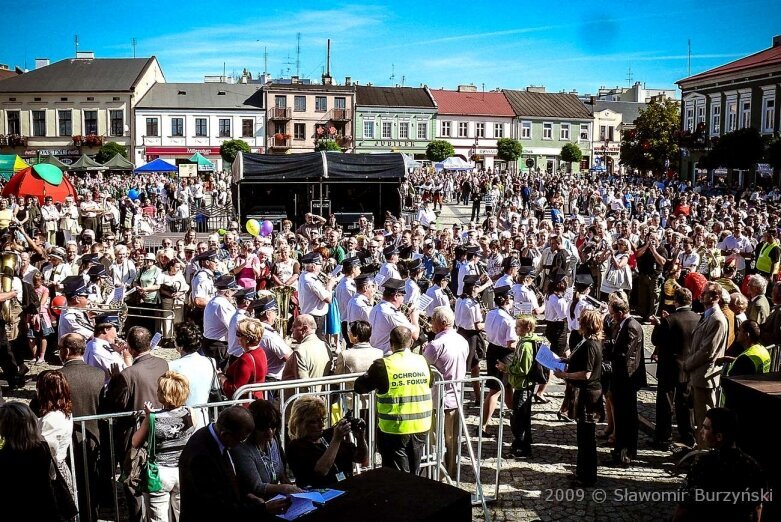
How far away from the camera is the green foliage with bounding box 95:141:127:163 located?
5600 cm

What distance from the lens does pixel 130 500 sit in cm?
561

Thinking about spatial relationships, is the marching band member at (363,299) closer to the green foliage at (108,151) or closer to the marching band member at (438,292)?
the marching band member at (438,292)

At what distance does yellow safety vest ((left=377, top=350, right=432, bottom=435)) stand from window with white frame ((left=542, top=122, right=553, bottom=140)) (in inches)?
2748

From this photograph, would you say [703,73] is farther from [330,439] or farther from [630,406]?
[330,439]

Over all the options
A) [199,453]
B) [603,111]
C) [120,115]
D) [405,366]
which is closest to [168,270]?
[405,366]

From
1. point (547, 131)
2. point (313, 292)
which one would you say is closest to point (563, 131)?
point (547, 131)

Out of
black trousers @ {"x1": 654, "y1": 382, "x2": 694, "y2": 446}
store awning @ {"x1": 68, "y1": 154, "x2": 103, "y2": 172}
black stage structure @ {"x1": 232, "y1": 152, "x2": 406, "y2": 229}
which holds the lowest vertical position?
black trousers @ {"x1": 654, "y1": 382, "x2": 694, "y2": 446}

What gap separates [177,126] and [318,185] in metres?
39.6

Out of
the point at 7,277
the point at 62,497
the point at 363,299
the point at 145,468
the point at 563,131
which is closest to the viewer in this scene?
the point at 62,497

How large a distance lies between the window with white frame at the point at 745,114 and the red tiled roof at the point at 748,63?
81.4 inches

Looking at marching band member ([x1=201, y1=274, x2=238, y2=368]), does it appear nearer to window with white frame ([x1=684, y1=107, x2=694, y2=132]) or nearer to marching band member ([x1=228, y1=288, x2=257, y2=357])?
marching band member ([x1=228, y1=288, x2=257, y2=357])

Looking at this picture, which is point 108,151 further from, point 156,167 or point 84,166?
point 156,167

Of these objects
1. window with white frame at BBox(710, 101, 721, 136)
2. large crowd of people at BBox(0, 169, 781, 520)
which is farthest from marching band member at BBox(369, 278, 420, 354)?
window with white frame at BBox(710, 101, 721, 136)

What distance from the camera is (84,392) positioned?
5.96 metres
